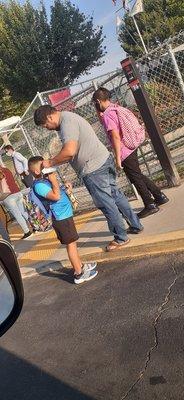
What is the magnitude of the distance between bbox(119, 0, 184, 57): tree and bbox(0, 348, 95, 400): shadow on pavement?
47741 mm

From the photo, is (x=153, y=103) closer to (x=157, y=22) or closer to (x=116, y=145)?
(x=116, y=145)

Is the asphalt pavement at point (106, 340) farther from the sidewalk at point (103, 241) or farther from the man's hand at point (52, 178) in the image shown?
the man's hand at point (52, 178)

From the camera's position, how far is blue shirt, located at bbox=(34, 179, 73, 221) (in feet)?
17.5

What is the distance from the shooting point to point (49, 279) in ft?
20.6

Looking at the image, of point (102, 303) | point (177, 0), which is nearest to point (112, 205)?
point (102, 303)

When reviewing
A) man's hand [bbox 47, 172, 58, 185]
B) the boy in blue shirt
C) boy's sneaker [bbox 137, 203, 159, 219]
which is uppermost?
man's hand [bbox 47, 172, 58, 185]

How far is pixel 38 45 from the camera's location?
3353 cm

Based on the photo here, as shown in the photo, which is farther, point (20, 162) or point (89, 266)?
point (20, 162)

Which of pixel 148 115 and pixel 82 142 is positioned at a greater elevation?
pixel 82 142

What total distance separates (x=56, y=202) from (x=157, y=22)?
49.5 m

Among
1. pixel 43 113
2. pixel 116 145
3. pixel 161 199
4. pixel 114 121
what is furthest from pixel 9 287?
pixel 161 199

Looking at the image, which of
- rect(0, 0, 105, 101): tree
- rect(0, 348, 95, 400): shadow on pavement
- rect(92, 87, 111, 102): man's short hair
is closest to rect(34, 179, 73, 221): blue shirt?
rect(92, 87, 111, 102): man's short hair

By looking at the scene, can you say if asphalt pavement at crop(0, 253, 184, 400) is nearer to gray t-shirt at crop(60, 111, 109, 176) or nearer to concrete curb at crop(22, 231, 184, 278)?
concrete curb at crop(22, 231, 184, 278)

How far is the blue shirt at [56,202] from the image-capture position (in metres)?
5.33
